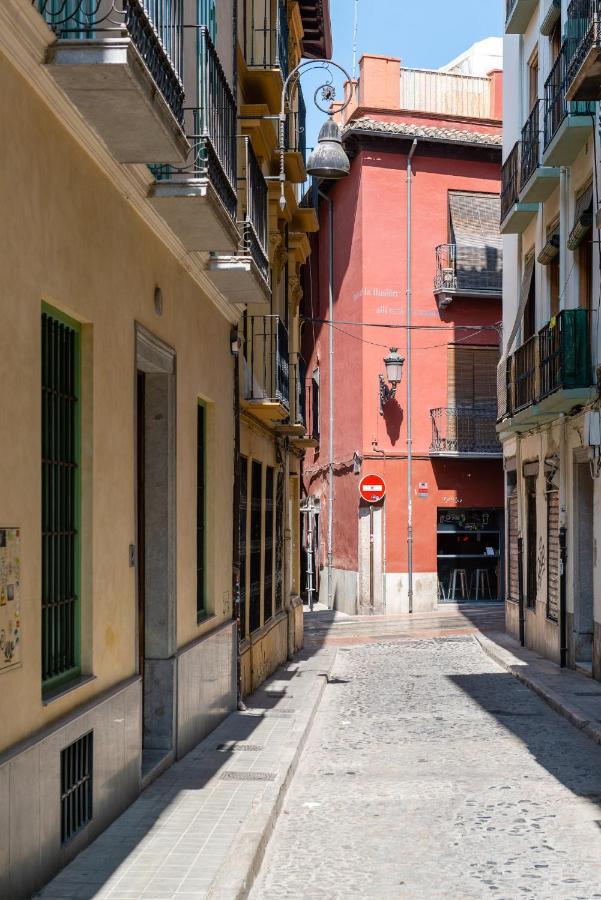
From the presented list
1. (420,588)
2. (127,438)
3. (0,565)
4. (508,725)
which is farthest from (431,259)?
(0,565)

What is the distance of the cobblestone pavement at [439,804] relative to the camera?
6.77 meters

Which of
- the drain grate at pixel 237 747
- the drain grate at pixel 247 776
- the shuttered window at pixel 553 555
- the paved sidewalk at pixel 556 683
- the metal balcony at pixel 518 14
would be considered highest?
the metal balcony at pixel 518 14

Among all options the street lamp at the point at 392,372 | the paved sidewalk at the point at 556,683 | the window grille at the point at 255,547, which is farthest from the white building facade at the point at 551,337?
the street lamp at the point at 392,372

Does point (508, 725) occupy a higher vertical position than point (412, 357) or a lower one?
lower

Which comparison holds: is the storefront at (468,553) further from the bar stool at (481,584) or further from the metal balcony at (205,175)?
the metal balcony at (205,175)

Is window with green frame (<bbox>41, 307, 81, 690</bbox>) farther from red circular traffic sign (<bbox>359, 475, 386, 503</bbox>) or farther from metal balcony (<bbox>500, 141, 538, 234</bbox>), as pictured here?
red circular traffic sign (<bbox>359, 475, 386, 503</bbox>)

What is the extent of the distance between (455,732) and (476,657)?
311 inches

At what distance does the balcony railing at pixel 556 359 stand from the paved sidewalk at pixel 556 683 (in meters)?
3.75

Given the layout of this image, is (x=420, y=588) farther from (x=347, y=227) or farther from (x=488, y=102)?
(x=488, y=102)

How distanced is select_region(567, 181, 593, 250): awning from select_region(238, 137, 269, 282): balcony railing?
4936 mm

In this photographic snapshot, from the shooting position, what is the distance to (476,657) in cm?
1969

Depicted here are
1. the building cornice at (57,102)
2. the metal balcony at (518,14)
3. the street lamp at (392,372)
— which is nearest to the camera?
the building cornice at (57,102)

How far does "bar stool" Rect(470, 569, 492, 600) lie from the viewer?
98.0 ft

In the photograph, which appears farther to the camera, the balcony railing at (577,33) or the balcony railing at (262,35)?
the balcony railing at (262,35)
